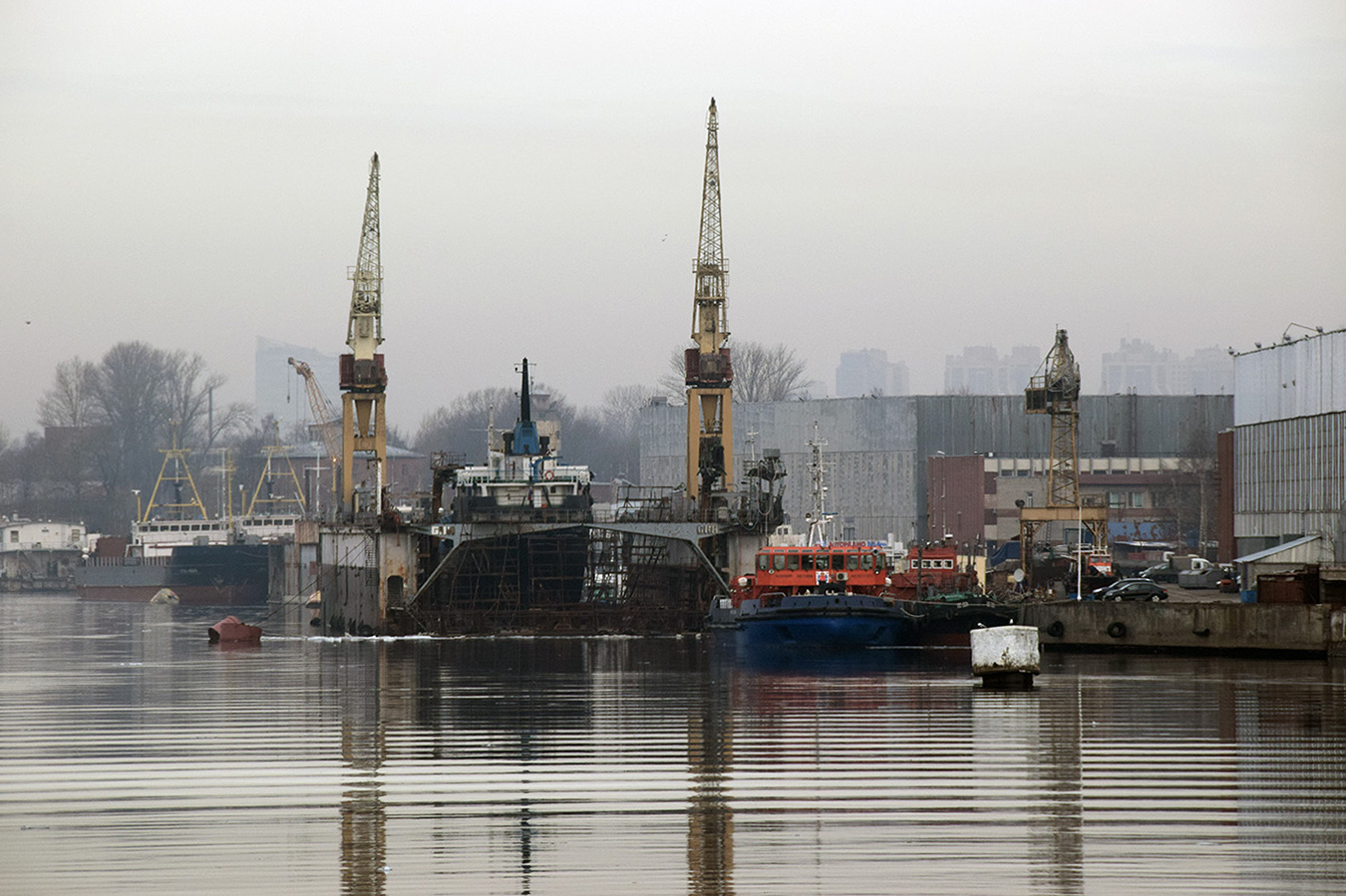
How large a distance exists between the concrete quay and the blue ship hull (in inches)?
197

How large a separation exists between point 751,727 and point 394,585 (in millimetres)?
48188

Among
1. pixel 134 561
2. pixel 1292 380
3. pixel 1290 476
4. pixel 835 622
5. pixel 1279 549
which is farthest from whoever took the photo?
pixel 134 561

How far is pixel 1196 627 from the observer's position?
50.3m

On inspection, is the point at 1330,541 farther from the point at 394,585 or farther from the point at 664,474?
the point at 664,474

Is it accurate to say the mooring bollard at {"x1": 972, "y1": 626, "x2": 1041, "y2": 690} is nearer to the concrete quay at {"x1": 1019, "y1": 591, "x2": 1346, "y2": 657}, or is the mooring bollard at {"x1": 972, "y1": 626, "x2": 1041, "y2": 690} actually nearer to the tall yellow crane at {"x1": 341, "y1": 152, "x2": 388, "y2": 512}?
the concrete quay at {"x1": 1019, "y1": 591, "x2": 1346, "y2": 657}

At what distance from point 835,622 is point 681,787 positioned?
124 feet

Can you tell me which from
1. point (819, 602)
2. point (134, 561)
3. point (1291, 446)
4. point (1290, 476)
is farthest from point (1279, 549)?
point (134, 561)

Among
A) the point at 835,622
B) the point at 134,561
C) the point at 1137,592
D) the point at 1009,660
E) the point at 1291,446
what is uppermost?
the point at 1291,446

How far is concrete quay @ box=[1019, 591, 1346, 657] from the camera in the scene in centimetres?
4722

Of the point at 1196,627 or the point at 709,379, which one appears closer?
the point at 1196,627

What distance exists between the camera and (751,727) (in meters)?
28.0

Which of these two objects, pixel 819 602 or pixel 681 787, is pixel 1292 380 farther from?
pixel 681 787

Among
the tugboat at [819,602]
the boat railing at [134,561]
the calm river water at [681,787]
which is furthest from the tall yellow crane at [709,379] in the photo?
the boat railing at [134,561]

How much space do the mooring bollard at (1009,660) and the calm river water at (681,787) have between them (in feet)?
2.57
